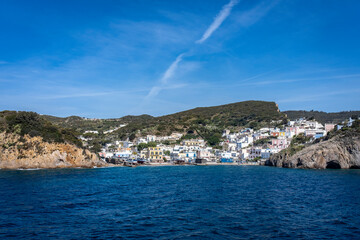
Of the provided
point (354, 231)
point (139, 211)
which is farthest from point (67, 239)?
point (354, 231)

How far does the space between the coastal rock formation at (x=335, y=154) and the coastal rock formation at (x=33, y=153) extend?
4982cm

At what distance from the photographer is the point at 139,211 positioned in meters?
21.0

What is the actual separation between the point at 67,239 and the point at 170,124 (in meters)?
A: 128

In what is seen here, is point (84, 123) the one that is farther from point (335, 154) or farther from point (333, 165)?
point (335, 154)

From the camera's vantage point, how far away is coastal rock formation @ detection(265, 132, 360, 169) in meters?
60.4

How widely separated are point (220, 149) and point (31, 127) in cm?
6554

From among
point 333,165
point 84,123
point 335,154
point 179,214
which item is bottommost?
point 179,214

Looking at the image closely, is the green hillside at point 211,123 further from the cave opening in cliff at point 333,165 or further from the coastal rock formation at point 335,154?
the cave opening in cliff at point 333,165

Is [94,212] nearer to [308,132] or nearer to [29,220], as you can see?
[29,220]

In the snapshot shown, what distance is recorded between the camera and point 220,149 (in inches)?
4299

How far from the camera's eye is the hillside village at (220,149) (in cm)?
9256

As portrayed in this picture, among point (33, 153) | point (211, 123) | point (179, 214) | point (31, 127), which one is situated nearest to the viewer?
point (179, 214)

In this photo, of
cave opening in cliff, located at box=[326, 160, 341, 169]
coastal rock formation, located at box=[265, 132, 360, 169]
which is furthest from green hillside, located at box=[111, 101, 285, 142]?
cave opening in cliff, located at box=[326, 160, 341, 169]

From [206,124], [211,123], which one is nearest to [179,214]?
[206,124]
